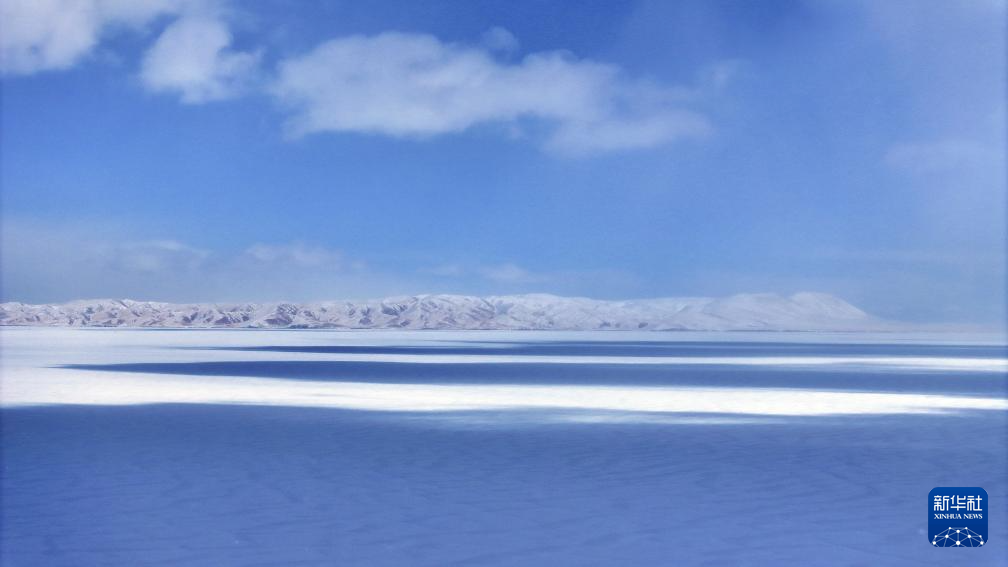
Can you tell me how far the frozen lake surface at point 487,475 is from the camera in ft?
A: 25.2

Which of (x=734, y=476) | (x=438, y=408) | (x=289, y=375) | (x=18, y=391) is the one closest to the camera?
(x=734, y=476)

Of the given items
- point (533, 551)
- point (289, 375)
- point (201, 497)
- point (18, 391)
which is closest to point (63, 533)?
point (201, 497)

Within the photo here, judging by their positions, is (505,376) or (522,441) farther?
(505,376)

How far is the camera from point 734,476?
36.2 ft

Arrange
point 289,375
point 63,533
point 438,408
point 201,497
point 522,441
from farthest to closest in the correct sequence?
point 289,375, point 438,408, point 522,441, point 201,497, point 63,533

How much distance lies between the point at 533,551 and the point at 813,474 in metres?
4.80

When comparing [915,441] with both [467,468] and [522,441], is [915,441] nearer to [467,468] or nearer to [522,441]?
[522,441]

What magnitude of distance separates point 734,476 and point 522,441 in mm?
3770

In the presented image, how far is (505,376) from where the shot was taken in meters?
30.0

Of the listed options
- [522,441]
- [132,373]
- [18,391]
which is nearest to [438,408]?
[522,441]

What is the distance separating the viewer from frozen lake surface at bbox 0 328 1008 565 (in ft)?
25.2

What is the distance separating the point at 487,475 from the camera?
11.1 meters

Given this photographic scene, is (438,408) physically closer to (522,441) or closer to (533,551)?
(522,441)

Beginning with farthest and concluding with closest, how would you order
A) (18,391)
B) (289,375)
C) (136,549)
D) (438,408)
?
(289,375) → (18,391) → (438,408) → (136,549)
